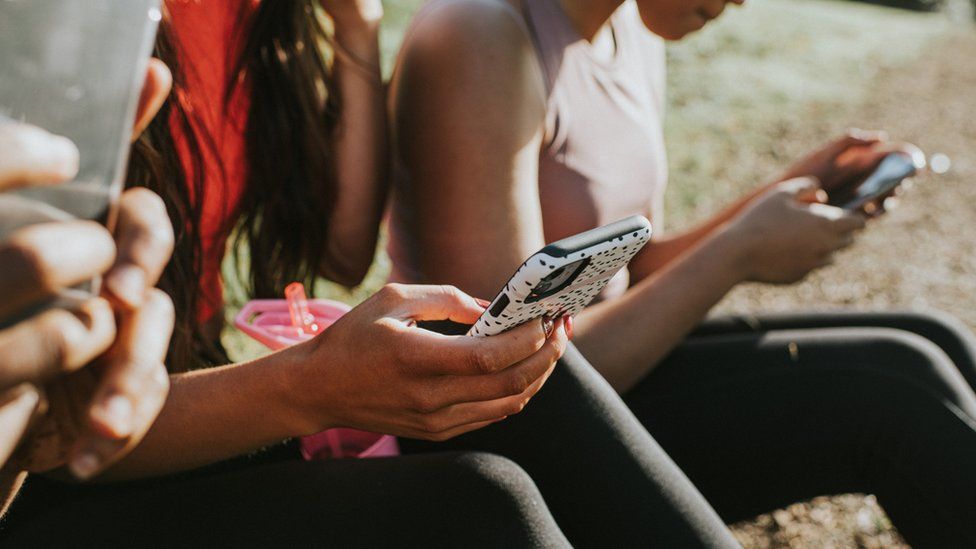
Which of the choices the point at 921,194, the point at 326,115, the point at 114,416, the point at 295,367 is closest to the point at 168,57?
the point at 326,115

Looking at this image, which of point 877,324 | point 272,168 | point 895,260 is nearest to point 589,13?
point 272,168

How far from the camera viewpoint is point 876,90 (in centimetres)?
723

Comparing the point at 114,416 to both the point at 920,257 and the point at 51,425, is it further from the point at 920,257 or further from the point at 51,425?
the point at 920,257

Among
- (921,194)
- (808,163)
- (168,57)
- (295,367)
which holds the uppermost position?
(168,57)

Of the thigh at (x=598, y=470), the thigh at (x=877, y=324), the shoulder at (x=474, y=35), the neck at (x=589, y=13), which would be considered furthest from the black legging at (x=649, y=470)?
the neck at (x=589, y=13)

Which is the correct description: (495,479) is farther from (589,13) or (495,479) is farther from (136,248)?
(589,13)

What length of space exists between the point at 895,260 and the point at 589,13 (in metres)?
3.27

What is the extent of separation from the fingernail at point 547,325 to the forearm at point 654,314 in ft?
1.64

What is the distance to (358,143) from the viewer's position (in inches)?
67.6

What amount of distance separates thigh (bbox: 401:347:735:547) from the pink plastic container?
0.21m

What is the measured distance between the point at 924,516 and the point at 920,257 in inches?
131

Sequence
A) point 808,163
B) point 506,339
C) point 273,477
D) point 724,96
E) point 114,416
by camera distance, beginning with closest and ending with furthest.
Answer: point 114,416
point 506,339
point 273,477
point 808,163
point 724,96

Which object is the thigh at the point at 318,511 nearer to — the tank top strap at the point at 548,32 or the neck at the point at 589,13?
the tank top strap at the point at 548,32

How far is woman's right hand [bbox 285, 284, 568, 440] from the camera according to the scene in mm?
1056
